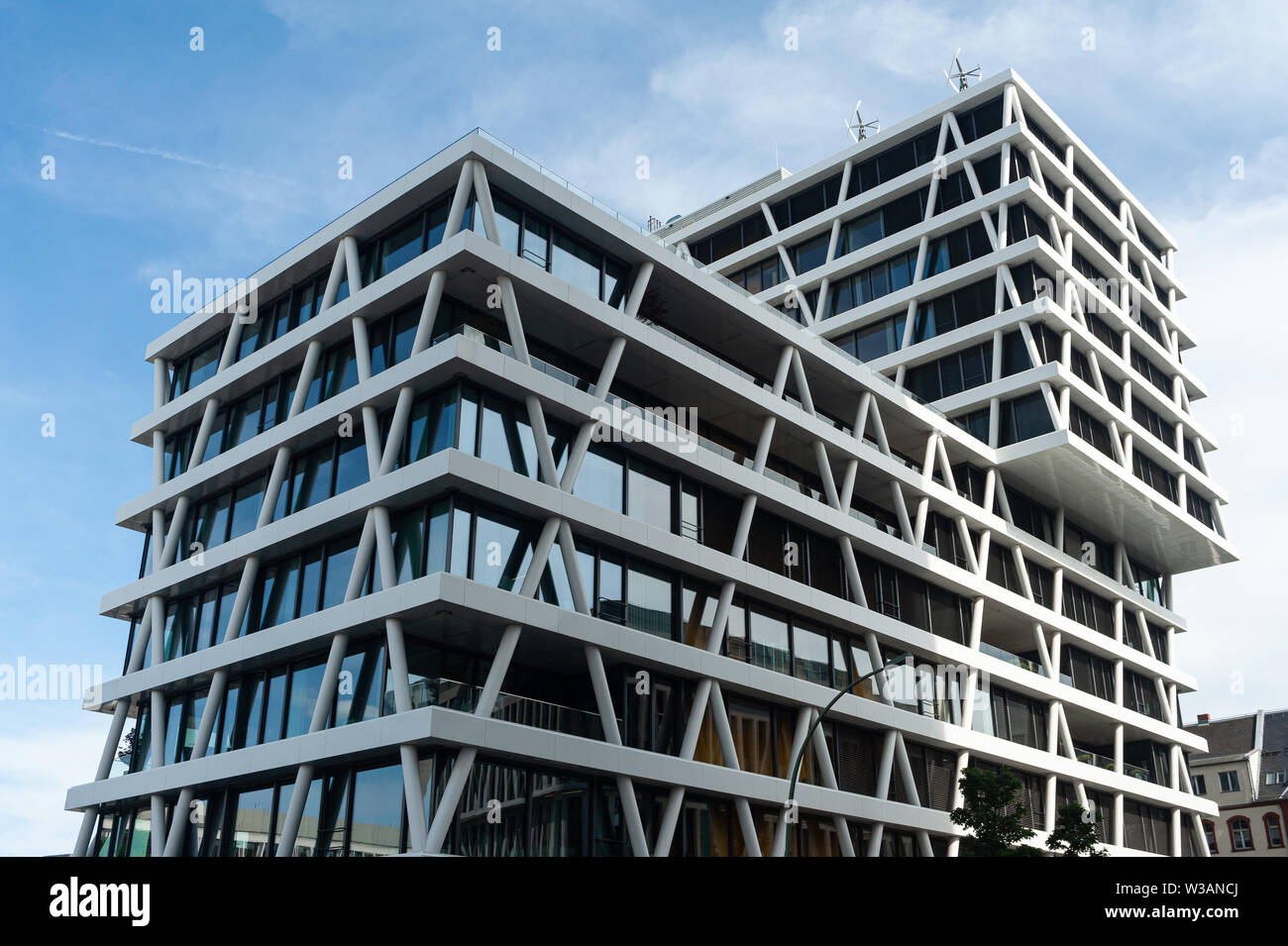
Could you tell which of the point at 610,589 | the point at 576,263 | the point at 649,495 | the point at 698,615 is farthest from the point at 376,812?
the point at 576,263

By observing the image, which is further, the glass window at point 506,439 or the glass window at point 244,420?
the glass window at point 244,420

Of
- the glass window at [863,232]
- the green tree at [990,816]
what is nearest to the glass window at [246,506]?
the green tree at [990,816]

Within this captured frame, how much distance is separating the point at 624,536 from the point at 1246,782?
65.9m

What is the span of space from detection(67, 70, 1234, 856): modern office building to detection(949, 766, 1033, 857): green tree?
9.40 feet

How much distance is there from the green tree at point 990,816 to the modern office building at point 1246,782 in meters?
49.6

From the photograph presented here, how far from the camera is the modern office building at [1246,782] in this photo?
75312mm

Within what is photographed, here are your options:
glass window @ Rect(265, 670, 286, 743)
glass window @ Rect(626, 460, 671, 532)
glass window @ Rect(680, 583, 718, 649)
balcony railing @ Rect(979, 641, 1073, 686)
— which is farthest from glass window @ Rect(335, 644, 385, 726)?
balcony railing @ Rect(979, 641, 1073, 686)

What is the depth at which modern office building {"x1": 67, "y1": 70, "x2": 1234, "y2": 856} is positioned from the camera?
1078 inches

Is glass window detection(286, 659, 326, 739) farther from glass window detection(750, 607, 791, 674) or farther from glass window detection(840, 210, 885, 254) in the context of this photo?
glass window detection(840, 210, 885, 254)

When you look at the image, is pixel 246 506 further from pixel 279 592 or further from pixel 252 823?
pixel 252 823

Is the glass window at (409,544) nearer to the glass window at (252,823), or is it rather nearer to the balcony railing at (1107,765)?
the glass window at (252,823)

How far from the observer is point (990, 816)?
3259cm

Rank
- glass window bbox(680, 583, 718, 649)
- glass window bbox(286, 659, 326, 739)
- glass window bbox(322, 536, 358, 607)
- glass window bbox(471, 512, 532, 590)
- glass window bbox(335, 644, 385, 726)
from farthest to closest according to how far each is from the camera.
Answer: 1. glass window bbox(680, 583, 718, 649)
2. glass window bbox(322, 536, 358, 607)
3. glass window bbox(286, 659, 326, 739)
4. glass window bbox(471, 512, 532, 590)
5. glass window bbox(335, 644, 385, 726)
